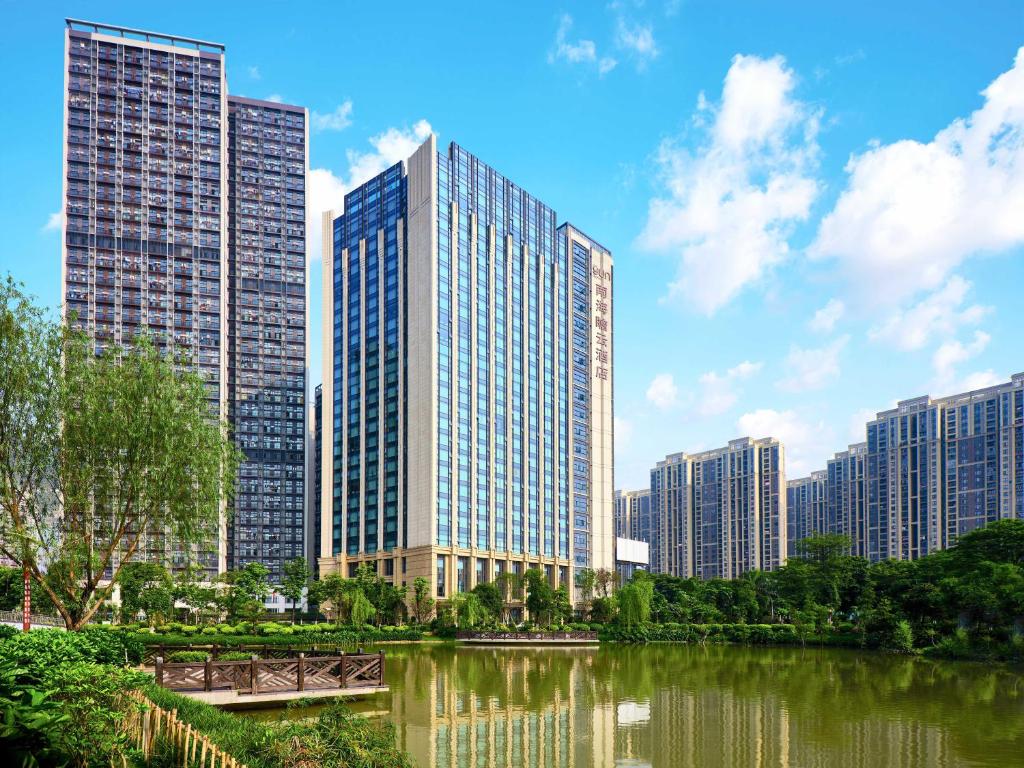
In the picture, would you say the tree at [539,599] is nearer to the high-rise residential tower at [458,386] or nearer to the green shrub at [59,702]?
the high-rise residential tower at [458,386]

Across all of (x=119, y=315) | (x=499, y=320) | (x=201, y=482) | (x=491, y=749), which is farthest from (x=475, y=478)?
(x=491, y=749)

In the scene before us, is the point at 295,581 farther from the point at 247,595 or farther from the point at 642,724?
the point at 642,724

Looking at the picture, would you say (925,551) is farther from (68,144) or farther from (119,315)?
(68,144)

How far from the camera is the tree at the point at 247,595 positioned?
65.6 m

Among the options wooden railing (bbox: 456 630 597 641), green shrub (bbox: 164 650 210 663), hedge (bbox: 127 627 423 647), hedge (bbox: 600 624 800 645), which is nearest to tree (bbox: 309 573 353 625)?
hedge (bbox: 127 627 423 647)

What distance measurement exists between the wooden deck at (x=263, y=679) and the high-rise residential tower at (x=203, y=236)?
66394 mm

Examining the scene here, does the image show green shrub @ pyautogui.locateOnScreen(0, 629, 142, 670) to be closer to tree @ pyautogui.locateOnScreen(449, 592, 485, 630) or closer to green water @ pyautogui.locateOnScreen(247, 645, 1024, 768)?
green water @ pyautogui.locateOnScreen(247, 645, 1024, 768)

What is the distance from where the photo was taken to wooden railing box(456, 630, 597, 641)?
6356 centimetres

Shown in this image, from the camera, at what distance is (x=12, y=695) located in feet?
32.3

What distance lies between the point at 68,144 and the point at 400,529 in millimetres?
55030

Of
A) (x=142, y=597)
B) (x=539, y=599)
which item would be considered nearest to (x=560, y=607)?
(x=539, y=599)

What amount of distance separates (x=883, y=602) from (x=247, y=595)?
4607cm

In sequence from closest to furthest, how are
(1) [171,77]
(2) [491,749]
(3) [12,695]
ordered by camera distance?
(3) [12,695]
(2) [491,749]
(1) [171,77]

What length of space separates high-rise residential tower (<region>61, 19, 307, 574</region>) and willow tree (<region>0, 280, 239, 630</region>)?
6144 cm
